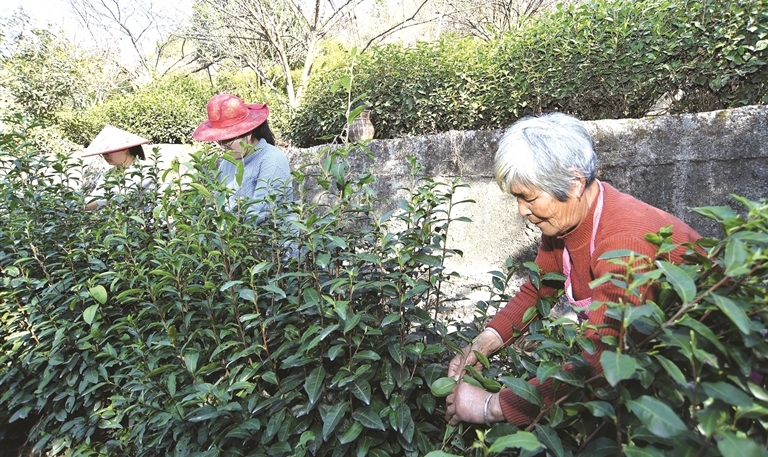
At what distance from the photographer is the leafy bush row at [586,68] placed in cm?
311

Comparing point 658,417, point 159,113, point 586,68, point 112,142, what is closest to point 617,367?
point 658,417

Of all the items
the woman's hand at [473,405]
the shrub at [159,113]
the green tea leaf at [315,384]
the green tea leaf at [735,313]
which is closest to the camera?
the green tea leaf at [735,313]

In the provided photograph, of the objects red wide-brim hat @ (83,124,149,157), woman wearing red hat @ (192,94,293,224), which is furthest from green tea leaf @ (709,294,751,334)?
red wide-brim hat @ (83,124,149,157)

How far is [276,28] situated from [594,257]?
830 centimetres

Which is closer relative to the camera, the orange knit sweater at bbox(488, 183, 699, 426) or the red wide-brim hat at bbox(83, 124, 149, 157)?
the orange knit sweater at bbox(488, 183, 699, 426)

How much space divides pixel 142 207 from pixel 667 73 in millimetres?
3532

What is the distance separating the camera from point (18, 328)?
2570mm

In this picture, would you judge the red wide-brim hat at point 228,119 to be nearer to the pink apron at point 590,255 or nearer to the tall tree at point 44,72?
the pink apron at point 590,255

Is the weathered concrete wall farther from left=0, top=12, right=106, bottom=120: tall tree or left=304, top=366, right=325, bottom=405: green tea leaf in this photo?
left=0, top=12, right=106, bottom=120: tall tree

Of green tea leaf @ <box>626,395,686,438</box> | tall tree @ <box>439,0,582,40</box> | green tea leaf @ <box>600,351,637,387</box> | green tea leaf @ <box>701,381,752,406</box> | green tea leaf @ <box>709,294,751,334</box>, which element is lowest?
green tea leaf @ <box>626,395,686,438</box>

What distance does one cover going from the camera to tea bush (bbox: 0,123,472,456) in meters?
1.47

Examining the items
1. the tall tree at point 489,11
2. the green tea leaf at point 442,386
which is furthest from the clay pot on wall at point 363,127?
the tall tree at point 489,11

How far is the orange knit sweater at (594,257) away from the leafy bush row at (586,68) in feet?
7.69

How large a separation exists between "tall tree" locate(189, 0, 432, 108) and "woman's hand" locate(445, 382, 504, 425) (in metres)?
6.41
